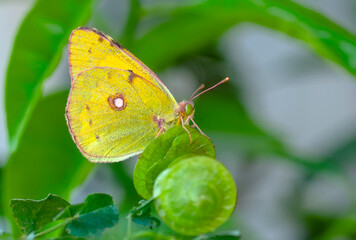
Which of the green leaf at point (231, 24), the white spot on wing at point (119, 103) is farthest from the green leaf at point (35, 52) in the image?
the green leaf at point (231, 24)

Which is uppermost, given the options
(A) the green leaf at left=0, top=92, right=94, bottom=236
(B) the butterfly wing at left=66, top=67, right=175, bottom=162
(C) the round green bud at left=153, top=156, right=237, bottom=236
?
(C) the round green bud at left=153, top=156, right=237, bottom=236

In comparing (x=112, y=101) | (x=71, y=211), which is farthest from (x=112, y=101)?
(x=71, y=211)

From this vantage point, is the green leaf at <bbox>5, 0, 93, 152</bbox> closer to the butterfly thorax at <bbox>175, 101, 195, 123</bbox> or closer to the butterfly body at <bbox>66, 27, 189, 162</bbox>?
the butterfly body at <bbox>66, 27, 189, 162</bbox>

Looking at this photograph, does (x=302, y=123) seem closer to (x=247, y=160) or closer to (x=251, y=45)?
(x=251, y=45)

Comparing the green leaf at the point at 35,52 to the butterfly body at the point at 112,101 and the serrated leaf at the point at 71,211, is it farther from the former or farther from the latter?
the serrated leaf at the point at 71,211

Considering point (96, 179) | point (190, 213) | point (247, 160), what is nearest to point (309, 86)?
point (247, 160)

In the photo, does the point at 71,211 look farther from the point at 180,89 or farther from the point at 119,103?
the point at 180,89

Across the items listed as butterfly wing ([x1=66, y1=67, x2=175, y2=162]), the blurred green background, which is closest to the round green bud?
the blurred green background
